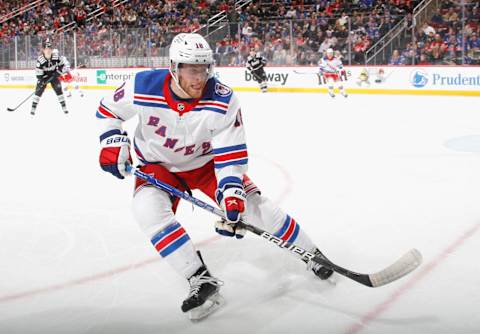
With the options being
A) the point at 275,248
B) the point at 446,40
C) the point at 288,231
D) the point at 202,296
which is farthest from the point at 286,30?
the point at 202,296

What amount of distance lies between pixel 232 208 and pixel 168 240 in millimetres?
285

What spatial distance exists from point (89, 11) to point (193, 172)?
17.9m

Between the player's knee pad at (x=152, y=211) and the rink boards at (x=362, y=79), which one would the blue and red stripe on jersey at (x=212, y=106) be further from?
the rink boards at (x=362, y=79)

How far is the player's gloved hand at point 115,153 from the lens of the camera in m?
2.46

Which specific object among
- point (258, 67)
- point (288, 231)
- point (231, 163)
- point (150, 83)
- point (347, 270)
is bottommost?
point (347, 270)

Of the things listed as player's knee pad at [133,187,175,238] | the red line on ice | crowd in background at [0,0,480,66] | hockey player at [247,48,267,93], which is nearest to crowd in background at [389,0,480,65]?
crowd in background at [0,0,480,66]

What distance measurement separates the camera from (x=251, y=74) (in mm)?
13492

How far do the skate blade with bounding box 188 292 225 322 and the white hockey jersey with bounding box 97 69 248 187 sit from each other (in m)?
0.49

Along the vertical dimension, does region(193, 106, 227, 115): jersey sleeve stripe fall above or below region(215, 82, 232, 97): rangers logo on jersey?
below

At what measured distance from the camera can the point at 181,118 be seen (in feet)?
7.95

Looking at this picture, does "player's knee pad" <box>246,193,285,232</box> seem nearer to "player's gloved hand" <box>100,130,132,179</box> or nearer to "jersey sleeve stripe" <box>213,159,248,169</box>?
"jersey sleeve stripe" <box>213,159,248,169</box>

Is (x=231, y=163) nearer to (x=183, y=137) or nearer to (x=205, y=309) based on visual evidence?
(x=183, y=137)

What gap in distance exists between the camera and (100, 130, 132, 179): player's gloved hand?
2.46 m

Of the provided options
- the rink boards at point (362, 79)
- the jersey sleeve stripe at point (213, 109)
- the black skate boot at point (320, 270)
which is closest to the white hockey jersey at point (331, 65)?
the rink boards at point (362, 79)
